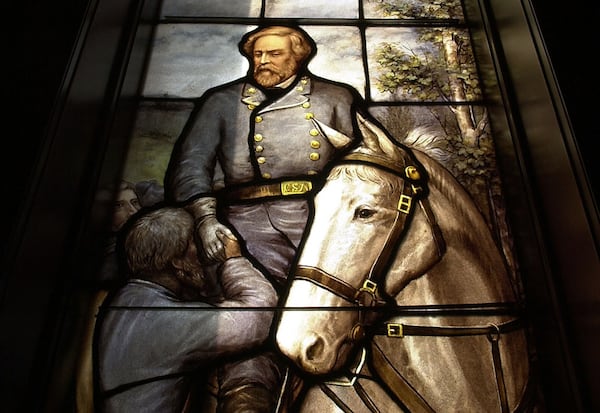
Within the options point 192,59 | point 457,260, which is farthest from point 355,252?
point 192,59

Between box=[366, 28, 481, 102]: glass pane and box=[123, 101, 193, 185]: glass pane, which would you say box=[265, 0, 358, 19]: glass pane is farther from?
box=[123, 101, 193, 185]: glass pane

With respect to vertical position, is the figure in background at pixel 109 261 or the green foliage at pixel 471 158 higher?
the green foliage at pixel 471 158

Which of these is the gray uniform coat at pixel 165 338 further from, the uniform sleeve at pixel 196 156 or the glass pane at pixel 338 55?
the glass pane at pixel 338 55

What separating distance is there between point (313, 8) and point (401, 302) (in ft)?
5.36

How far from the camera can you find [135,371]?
229 cm

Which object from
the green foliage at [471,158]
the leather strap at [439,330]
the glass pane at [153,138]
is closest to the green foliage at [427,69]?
the green foliage at [471,158]

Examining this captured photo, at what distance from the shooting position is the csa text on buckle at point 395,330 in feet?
7.73

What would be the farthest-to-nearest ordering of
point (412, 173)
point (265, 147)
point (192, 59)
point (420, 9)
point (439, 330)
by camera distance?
point (420, 9), point (192, 59), point (265, 147), point (412, 173), point (439, 330)

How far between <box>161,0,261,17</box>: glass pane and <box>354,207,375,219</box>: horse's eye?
1280 mm

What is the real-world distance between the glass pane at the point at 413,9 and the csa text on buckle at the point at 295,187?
42.6 inches

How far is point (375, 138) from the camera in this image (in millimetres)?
2844

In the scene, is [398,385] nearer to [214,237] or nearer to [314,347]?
[314,347]

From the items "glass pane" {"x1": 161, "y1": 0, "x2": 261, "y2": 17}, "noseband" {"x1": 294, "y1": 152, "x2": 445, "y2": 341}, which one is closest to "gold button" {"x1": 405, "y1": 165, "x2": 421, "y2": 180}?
"noseband" {"x1": 294, "y1": 152, "x2": 445, "y2": 341}

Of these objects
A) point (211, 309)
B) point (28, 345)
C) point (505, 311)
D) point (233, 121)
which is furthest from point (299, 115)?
point (28, 345)
